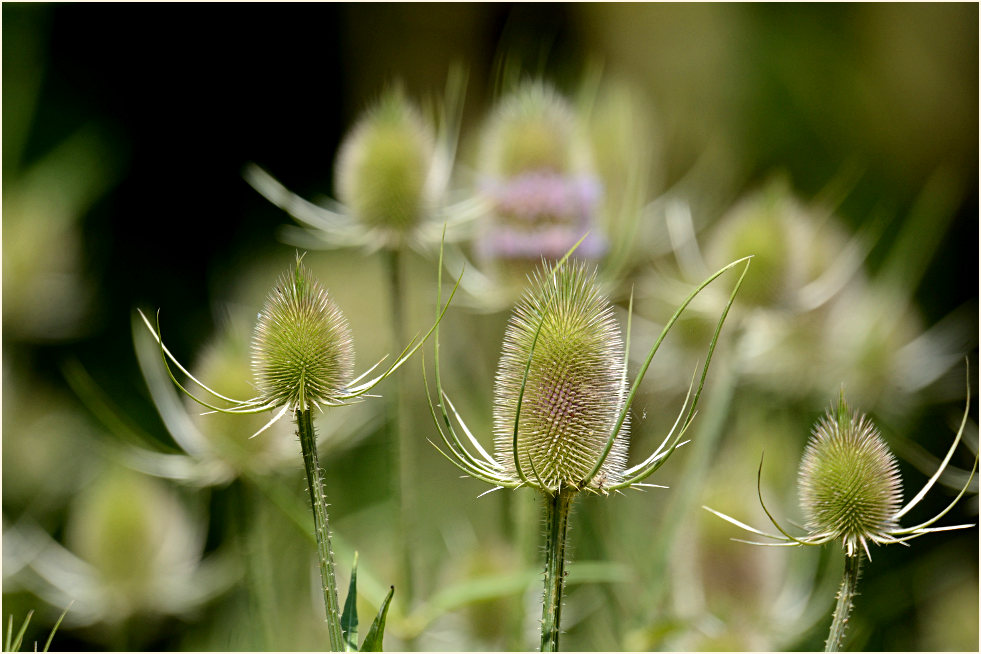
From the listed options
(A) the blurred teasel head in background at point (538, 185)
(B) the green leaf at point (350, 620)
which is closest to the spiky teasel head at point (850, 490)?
(B) the green leaf at point (350, 620)

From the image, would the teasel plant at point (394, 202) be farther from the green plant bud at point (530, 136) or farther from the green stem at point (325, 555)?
the green stem at point (325, 555)

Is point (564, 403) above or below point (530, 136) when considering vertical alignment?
below

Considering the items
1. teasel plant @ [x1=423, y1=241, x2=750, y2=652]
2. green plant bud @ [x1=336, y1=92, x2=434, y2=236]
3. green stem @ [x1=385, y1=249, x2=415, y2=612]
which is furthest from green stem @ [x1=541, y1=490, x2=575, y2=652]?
green plant bud @ [x1=336, y1=92, x2=434, y2=236]

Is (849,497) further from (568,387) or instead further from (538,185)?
(538,185)

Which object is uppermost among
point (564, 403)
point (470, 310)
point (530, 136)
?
point (530, 136)

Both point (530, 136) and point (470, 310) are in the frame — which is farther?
point (470, 310)

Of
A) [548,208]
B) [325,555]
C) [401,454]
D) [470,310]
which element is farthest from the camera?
[470,310]

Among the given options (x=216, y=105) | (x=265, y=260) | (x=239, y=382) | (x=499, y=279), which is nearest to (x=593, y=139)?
(x=499, y=279)

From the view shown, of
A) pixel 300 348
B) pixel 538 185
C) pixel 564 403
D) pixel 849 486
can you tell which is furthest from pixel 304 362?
pixel 538 185

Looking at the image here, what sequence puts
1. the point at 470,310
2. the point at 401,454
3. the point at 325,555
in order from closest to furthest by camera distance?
1. the point at 325,555
2. the point at 401,454
3. the point at 470,310
